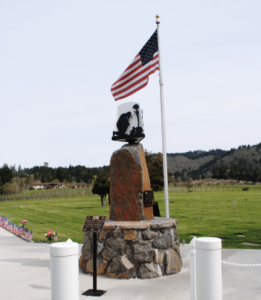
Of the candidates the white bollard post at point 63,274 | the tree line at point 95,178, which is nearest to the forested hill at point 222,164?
the tree line at point 95,178

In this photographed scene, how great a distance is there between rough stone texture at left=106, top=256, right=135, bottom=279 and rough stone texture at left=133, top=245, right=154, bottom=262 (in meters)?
0.20

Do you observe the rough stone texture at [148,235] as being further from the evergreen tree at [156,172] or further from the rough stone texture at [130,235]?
the evergreen tree at [156,172]

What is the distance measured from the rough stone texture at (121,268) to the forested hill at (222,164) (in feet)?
230

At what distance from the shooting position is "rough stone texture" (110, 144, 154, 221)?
25.0 feet

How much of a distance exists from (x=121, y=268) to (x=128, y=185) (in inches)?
78.0

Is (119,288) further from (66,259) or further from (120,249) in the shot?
(66,259)

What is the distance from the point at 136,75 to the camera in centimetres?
984

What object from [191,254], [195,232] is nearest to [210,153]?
[195,232]

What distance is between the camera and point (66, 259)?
4441 mm

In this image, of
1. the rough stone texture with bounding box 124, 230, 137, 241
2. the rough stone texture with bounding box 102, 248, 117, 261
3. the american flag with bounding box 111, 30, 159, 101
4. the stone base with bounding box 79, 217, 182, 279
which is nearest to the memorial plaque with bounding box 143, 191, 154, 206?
the stone base with bounding box 79, 217, 182, 279

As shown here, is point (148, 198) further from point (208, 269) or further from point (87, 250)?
point (208, 269)

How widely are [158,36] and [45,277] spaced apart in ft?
26.0

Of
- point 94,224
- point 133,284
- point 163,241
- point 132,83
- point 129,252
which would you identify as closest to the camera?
point 94,224

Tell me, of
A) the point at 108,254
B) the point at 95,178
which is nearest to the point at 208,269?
the point at 108,254
